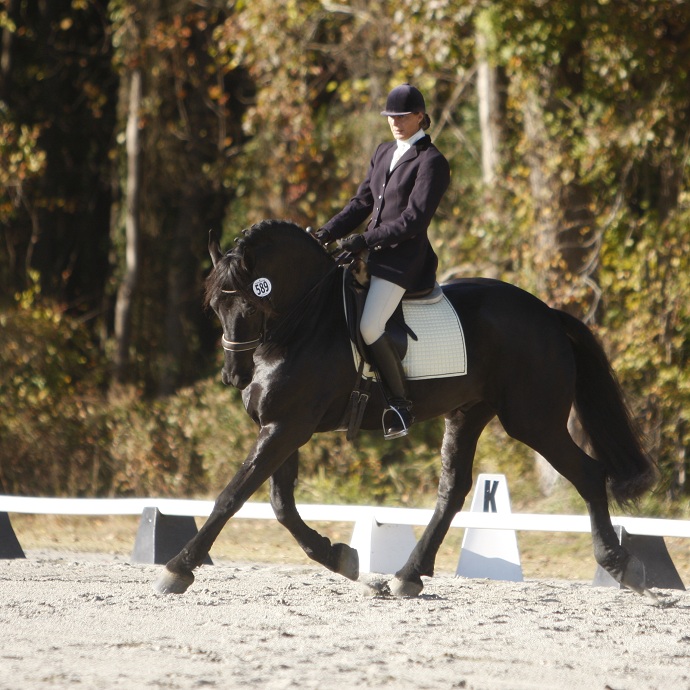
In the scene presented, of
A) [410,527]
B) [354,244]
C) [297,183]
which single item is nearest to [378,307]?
[354,244]

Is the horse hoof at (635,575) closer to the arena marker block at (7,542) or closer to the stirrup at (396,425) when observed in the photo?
the stirrup at (396,425)

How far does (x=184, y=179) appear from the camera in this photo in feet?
57.7

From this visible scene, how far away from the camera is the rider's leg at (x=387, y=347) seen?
20.0 feet

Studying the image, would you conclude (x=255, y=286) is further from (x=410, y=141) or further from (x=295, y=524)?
(x=295, y=524)

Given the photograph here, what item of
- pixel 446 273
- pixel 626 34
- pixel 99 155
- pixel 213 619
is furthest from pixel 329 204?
pixel 213 619

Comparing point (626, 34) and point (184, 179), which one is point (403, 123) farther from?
point (184, 179)

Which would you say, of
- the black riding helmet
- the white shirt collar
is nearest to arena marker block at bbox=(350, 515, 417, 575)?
the white shirt collar

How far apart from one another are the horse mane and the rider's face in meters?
0.74

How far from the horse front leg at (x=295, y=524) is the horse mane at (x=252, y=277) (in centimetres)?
72

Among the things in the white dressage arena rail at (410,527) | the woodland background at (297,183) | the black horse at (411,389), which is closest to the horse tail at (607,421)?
the black horse at (411,389)

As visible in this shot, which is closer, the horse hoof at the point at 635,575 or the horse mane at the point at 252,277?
the horse mane at the point at 252,277

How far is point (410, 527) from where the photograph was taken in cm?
779

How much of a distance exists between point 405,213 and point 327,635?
217 centimetres

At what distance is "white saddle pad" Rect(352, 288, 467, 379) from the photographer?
20.7 feet
